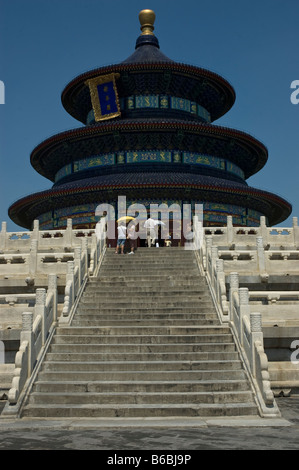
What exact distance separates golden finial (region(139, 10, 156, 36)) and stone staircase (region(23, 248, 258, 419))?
31.6m

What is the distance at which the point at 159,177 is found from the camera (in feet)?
105

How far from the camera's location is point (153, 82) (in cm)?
3750

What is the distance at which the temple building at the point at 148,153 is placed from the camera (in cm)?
3247

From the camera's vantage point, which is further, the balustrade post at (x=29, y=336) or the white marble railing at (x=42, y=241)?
the white marble railing at (x=42, y=241)

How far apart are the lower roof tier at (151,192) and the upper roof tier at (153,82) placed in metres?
7.62

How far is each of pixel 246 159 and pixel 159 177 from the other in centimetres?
947

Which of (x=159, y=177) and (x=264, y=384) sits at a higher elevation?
(x=159, y=177)

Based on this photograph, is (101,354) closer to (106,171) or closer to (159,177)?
(159,177)

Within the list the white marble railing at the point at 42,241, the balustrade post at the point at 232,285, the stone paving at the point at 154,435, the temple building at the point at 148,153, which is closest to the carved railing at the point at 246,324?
the balustrade post at the point at 232,285

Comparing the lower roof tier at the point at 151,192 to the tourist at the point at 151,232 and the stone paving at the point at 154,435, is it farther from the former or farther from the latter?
the stone paving at the point at 154,435

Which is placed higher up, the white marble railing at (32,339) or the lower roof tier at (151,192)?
the lower roof tier at (151,192)

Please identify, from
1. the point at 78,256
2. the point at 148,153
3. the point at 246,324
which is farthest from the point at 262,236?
the point at 148,153
